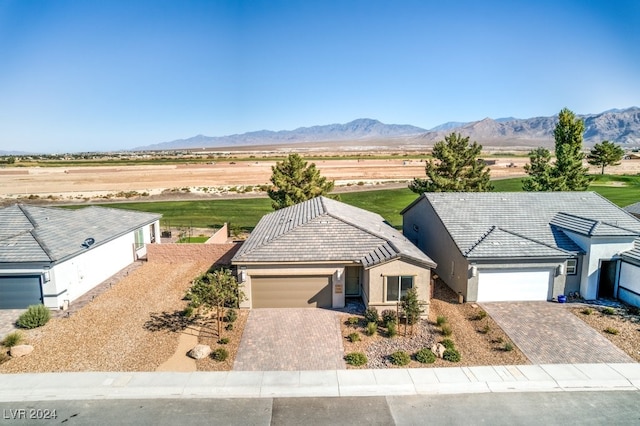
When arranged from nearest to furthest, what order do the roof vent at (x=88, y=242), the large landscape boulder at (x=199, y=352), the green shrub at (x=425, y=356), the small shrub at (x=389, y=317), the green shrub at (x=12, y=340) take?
the green shrub at (x=425, y=356)
the large landscape boulder at (x=199, y=352)
the green shrub at (x=12, y=340)
the small shrub at (x=389, y=317)
the roof vent at (x=88, y=242)

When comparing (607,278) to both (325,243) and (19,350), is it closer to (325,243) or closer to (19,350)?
(325,243)

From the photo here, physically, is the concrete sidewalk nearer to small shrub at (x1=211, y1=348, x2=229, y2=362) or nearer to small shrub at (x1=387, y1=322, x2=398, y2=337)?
small shrub at (x1=211, y1=348, x2=229, y2=362)

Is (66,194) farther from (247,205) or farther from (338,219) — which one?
(338,219)

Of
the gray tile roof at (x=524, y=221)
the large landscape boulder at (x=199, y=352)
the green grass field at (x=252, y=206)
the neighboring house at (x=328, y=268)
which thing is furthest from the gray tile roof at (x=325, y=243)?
the green grass field at (x=252, y=206)

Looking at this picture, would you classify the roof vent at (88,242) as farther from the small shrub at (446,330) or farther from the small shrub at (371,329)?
the small shrub at (446,330)

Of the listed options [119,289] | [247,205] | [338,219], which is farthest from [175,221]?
[338,219]

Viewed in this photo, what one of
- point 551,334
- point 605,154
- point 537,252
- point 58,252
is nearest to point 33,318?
point 58,252
